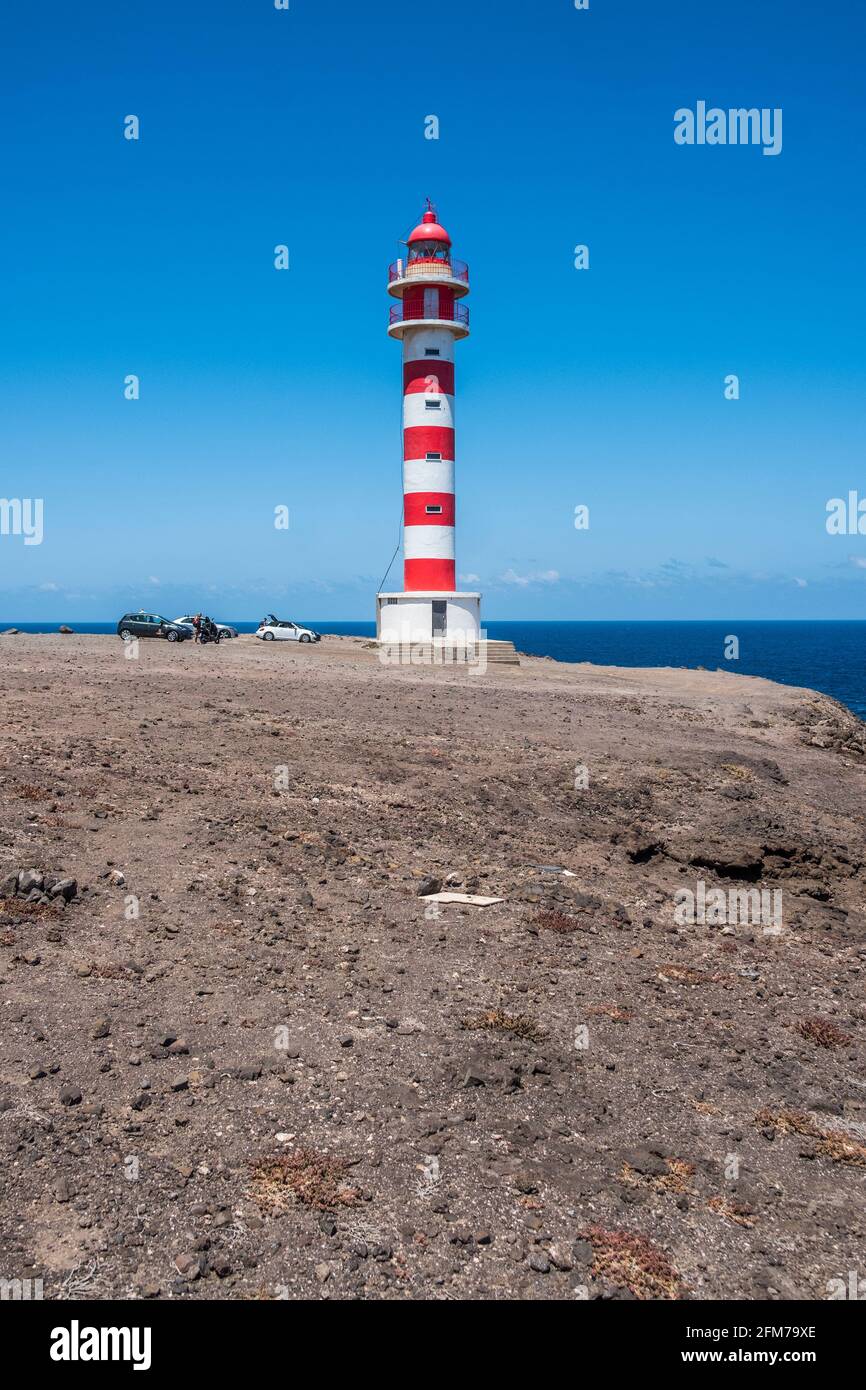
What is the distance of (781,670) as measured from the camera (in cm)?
9744

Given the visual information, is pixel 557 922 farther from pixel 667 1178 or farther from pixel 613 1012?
pixel 667 1178

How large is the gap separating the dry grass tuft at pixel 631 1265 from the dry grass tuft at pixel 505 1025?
2971 millimetres

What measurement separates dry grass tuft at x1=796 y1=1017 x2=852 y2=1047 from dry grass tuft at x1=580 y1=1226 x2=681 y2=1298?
180 inches

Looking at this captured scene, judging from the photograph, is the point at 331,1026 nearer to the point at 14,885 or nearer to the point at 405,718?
the point at 14,885

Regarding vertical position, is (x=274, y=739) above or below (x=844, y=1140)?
above

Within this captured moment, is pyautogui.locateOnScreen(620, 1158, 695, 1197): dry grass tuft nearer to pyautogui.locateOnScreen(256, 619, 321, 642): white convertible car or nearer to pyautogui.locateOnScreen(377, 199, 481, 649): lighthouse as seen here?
pyautogui.locateOnScreen(377, 199, 481, 649): lighthouse

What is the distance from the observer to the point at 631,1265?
7.03m

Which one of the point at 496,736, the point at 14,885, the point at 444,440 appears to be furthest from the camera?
the point at 444,440

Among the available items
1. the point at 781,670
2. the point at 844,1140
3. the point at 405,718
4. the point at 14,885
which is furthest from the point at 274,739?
the point at 781,670

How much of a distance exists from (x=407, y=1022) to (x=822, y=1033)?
4.81m

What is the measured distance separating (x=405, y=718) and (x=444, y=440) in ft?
67.7

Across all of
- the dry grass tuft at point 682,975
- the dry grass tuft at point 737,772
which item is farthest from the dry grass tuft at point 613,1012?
the dry grass tuft at point 737,772

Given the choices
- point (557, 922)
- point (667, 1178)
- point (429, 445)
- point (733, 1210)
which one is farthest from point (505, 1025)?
point (429, 445)

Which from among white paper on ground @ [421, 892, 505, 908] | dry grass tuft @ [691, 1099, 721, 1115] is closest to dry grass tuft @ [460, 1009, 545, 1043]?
dry grass tuft @ [691, 1099, 721, 1115]
